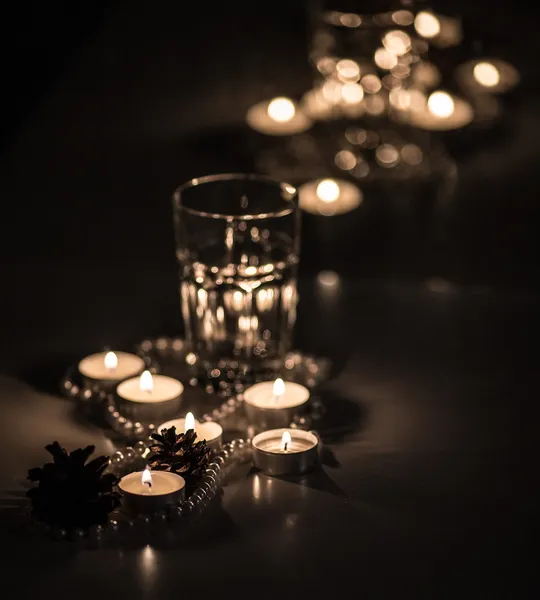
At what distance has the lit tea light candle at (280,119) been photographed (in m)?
2.10

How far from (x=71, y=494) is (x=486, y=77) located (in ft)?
5.50

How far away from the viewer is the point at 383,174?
194cm

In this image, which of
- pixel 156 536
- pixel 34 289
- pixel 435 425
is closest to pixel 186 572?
pixel 156 536

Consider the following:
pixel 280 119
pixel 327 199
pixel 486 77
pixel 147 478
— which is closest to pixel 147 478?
pixel 147 478

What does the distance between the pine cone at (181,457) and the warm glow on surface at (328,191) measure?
0.84 meters

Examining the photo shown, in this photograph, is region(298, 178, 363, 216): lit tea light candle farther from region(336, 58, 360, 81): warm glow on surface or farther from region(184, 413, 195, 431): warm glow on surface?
region(184, 413, 195, 431): warm glow on surface

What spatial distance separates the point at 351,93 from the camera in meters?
2.15

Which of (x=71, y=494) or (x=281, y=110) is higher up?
(x=281, y=110)

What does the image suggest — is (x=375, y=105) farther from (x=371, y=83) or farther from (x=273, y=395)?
(x=273, y=395)

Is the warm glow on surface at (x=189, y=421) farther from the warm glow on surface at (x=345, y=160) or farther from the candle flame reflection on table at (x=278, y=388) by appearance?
the warm glow on surface at (x=345, y=160)

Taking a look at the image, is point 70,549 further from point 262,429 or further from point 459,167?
point 459,167

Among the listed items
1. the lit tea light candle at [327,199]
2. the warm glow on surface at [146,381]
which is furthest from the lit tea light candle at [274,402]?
the lit tea light candle at [327,199]

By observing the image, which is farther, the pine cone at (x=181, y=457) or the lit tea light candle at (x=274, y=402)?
the lit tea light candle at (x=274, y=402)

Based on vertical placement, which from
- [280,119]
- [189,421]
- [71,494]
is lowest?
[71,494]
